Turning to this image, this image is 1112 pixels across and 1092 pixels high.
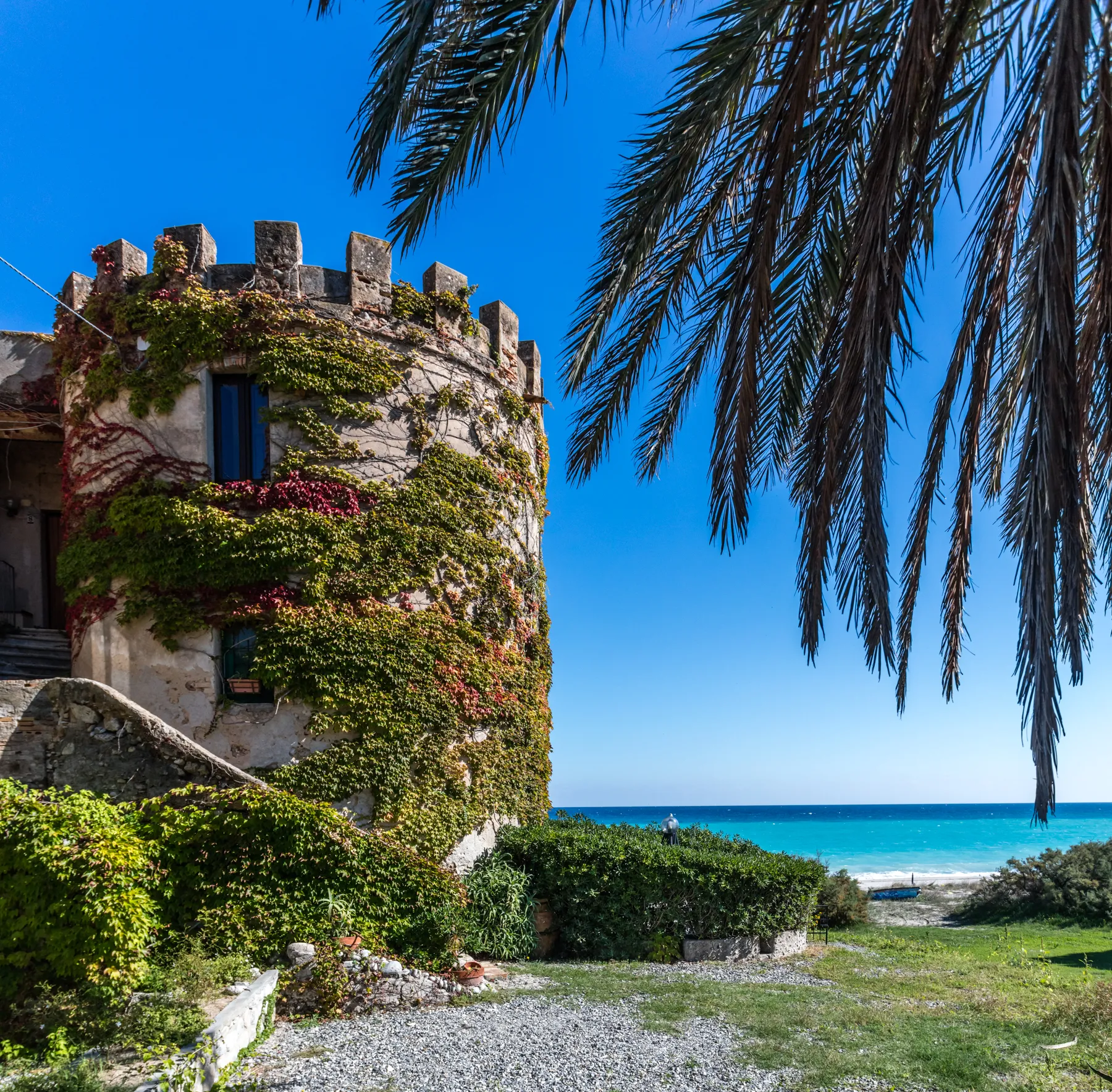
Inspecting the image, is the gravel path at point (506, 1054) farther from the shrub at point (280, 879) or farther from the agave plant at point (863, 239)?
the agave plant at point (863, 239)

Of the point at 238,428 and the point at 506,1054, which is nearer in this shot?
the point at 506,1054

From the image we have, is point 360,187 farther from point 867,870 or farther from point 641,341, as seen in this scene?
point 867,870

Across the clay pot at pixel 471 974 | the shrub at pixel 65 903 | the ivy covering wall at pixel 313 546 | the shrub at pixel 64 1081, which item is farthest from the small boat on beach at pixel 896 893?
the shrub at pixel 64 1081

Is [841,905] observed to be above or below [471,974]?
below

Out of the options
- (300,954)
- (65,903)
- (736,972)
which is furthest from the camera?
(736,972)

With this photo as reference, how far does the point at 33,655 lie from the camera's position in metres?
12.9

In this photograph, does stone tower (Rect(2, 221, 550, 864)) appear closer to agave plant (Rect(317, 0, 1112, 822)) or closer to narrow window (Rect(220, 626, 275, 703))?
narrow window (Rect(220, 626, 275, 703))

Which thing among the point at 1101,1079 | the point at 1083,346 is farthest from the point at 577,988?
the point at 1083,346

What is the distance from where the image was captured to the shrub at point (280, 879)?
909cm

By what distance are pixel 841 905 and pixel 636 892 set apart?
9111mm

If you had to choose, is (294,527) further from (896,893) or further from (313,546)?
(896,893)

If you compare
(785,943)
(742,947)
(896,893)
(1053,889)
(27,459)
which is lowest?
(896,893)

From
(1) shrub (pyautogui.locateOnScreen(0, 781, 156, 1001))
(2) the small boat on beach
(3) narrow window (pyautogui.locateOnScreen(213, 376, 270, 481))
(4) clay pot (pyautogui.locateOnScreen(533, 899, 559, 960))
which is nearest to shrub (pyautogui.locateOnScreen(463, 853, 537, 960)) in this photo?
(4) clay pot (pyautogui.locateOnScreen(533, 899, 559, 960))

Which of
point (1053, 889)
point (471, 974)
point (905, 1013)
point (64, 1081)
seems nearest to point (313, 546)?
point (471, 974)
